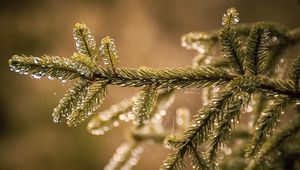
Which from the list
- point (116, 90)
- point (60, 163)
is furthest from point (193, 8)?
point (60, 163)

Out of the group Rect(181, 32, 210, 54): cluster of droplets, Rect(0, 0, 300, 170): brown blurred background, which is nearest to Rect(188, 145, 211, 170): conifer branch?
Rect(181, 32, 210, 54): cluster of droplets

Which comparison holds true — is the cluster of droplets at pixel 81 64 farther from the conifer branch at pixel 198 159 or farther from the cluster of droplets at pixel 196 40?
the cluster of droplets at pixel 196 40

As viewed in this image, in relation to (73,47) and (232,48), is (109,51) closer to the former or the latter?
(232,48)

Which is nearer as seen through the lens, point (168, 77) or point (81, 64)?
point (81, 64)

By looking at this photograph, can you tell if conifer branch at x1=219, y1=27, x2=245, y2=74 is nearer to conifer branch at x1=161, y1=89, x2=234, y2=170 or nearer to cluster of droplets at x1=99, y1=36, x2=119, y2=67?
conifer branch at x1=161, y1=89, x2=234, y2=170

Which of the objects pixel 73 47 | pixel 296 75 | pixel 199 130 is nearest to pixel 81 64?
pixel 199 130

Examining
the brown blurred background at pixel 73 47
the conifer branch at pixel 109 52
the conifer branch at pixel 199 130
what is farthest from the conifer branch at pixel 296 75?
the brown blurred background at pixel 73 47

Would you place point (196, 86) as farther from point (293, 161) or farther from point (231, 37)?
point (293, 161)

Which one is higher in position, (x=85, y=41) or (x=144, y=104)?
(x=85, y=41)
